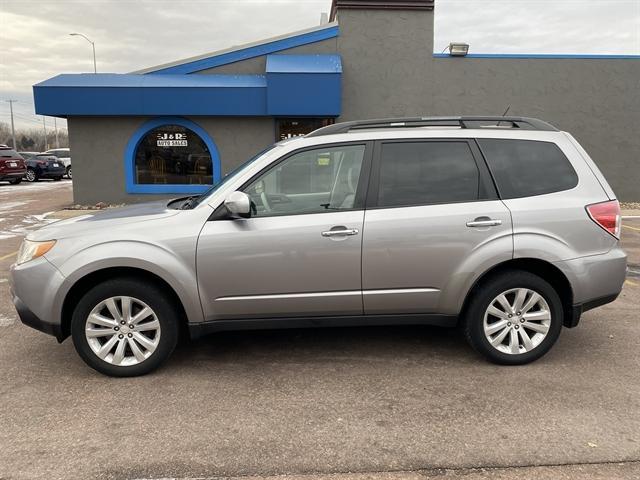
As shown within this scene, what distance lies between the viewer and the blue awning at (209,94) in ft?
41.2

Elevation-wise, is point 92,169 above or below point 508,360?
above

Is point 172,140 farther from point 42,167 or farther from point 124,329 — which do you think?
point 42,167

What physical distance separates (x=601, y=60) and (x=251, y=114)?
30.8 ft

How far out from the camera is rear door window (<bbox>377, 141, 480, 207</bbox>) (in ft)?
13.0

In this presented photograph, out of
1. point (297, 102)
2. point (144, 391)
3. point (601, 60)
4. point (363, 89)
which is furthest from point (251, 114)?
point (144, 391)

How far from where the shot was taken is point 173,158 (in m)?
13.7

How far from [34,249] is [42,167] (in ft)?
85.3

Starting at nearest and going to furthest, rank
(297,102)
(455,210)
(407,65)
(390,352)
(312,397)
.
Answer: (312,397) < (455,210) < (390,352) < (297,102) < (407,65)

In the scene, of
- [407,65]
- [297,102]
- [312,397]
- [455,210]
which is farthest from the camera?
[407,65]

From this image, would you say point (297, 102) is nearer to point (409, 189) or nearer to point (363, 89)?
point (363, 89)

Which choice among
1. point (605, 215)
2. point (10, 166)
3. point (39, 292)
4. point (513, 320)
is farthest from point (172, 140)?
point (10, 166)

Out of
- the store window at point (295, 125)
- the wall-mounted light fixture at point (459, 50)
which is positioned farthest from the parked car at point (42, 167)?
the wall-mounted light fixture at point (459, 50)

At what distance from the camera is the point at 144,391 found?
12.2ft

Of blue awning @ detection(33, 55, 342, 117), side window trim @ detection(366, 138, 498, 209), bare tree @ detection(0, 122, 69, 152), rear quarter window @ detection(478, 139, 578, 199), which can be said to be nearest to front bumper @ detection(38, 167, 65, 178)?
blue awning @ detection(33, 55, 342, 117)
